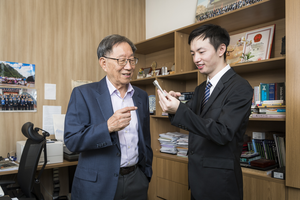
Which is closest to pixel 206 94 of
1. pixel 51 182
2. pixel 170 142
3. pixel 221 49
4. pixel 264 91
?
pixel 221 49

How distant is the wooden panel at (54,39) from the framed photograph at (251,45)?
1917 mm

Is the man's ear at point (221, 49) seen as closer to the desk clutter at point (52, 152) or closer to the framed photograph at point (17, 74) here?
the desk clutter at point (52, 152)

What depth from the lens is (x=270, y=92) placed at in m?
2.16

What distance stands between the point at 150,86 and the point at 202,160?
2354 millimetres

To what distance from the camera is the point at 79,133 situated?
1340mm

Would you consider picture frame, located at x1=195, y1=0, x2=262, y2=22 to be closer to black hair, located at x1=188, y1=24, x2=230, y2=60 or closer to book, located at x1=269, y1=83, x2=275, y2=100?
book, located at x1=269, y1=83, x2=275, y2=100

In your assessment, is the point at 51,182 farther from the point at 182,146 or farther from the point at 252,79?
the point at 252,79

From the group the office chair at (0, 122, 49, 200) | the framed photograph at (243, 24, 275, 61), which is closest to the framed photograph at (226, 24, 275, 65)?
the framed photograph at (243, 24, 275, 61)

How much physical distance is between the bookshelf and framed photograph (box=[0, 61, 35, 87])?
145 cm

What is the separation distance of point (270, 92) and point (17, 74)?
2.81 m

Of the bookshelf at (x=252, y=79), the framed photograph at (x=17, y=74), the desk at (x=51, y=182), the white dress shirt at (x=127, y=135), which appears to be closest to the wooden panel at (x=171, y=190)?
the bookshelf at (x=252, y=79)

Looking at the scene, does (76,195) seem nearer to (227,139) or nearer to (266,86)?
(227,139)

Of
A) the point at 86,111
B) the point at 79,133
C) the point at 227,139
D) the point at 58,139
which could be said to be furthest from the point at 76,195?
the point at 58,139

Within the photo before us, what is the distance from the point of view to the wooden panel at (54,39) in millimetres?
2791
